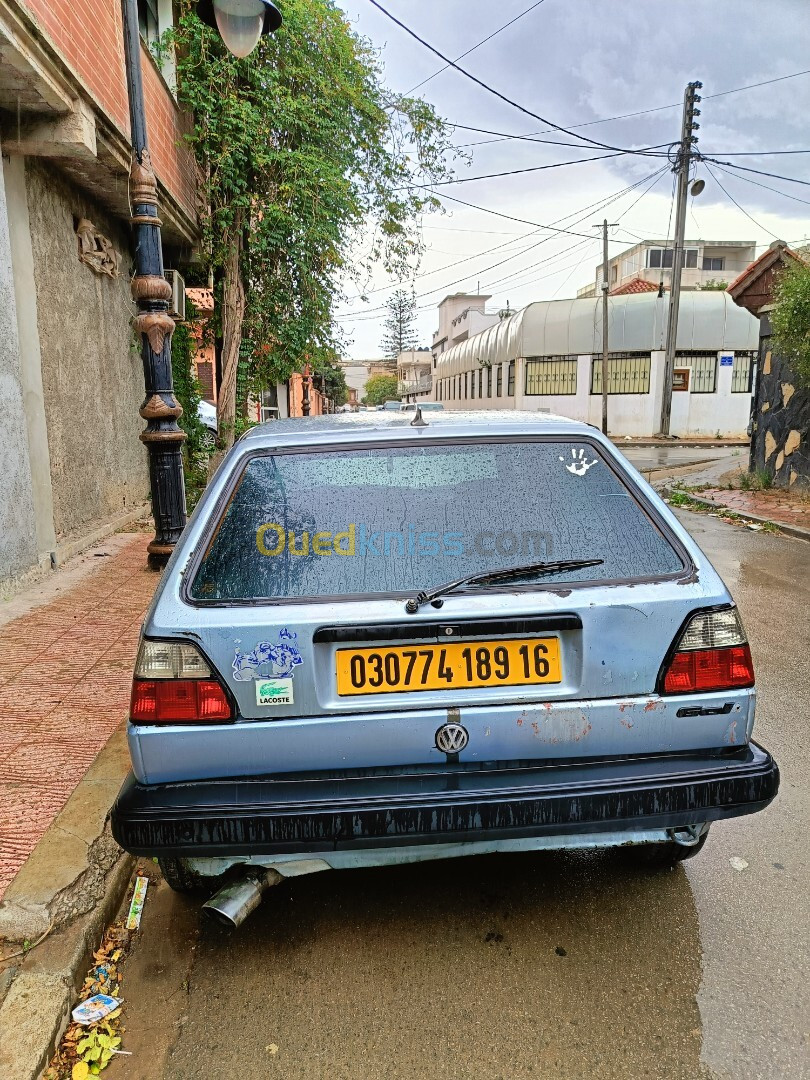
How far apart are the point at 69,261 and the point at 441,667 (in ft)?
24.1

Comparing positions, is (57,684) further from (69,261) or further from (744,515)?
(744,515)

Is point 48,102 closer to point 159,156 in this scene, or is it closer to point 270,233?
point 159,156

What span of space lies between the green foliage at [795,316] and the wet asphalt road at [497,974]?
29.8 feet

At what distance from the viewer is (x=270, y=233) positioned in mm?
10258

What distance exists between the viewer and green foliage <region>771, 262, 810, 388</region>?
389 inches

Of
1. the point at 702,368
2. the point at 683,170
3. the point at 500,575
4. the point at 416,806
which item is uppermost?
the point at 683,170

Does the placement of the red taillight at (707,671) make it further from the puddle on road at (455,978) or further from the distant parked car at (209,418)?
the distant parked car at (209,418)

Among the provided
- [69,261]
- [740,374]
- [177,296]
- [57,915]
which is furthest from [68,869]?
[740,374]

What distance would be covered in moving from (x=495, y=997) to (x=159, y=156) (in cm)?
914

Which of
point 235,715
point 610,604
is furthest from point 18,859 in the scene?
point 610,604

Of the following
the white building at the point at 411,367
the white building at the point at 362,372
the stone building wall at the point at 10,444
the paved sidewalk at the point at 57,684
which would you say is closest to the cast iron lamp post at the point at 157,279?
the paved sidewalk at the point at 57,684

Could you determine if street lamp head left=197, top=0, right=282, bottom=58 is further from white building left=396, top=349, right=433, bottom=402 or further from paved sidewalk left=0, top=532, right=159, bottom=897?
white building left=396, top=349, right=433, bottom=402

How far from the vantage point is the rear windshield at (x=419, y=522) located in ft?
6.91

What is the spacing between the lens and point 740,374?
33.2m
